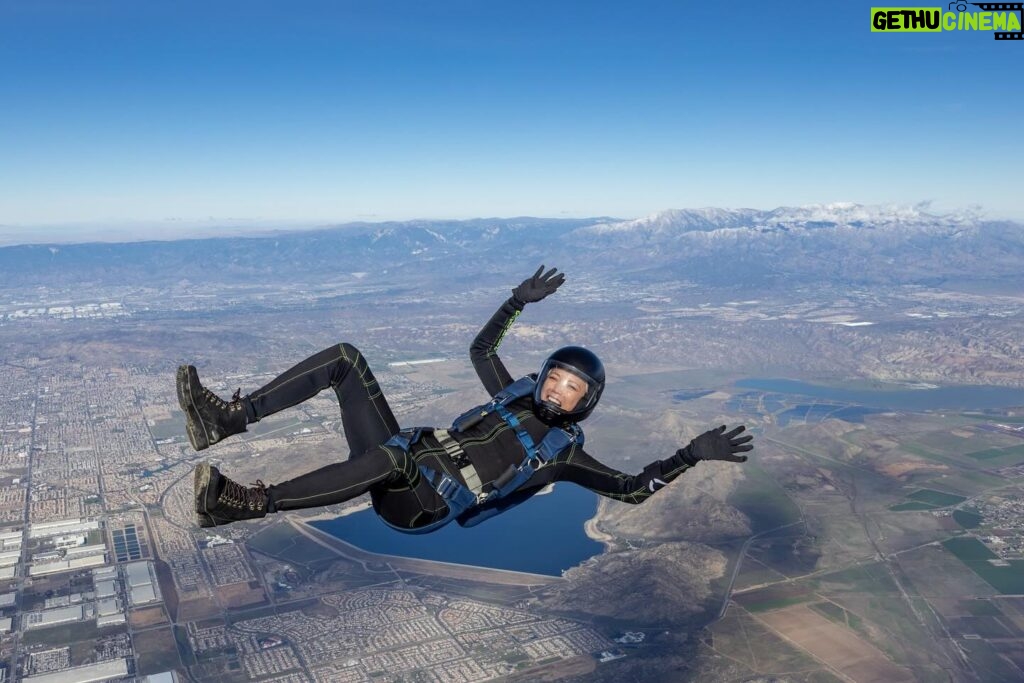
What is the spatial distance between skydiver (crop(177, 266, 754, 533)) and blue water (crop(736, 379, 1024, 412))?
92.9 m

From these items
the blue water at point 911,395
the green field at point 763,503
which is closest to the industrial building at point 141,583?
the green field at point 763,503

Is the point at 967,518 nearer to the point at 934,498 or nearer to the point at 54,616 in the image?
the point at 934,498

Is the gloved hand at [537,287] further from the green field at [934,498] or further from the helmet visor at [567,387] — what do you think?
the green field at [934,498]

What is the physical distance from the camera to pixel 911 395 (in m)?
95.7

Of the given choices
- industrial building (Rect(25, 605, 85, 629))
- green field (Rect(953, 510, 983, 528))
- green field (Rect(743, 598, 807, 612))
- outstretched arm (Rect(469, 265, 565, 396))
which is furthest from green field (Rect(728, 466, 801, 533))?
outstretched arm (Rect(469, 265, 565, 396))

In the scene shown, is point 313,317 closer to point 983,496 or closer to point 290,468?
point 290,468

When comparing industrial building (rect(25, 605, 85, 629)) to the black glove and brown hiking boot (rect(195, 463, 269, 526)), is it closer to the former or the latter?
brown hiking boot (rect(195, 463, 269, 526))

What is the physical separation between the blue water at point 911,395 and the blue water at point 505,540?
174 feet

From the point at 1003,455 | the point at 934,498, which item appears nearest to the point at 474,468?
the point at 934,498

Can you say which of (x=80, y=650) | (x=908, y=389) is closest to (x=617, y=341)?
(x=908, y=389)

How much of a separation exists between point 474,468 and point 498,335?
181 cm

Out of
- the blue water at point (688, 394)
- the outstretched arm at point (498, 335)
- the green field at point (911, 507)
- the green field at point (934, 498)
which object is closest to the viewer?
the outstretched arm at point (498, 335)

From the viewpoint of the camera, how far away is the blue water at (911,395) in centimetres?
8912

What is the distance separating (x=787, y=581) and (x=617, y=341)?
270 ft
